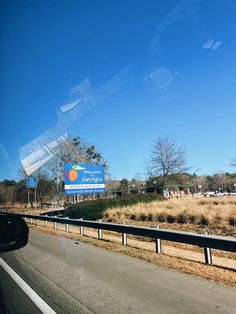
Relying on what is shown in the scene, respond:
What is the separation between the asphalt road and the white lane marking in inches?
3.0

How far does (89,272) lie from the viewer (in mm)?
8047

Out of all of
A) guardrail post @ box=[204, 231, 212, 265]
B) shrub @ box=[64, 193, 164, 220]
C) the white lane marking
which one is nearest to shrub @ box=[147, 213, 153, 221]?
shrub @ box=[64, 193, 164, 220]

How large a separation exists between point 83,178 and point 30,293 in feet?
90.5

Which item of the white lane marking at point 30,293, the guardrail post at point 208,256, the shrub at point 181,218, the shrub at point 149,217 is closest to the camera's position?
the white lane marking at point 30,293

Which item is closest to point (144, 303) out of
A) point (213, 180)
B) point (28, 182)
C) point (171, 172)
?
point (28, 182)

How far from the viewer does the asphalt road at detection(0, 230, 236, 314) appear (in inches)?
215

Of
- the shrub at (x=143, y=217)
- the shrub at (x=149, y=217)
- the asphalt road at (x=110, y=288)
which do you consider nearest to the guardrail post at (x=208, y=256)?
the asphalt road at (x=110, y=288)

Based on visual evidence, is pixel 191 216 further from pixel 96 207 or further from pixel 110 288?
pixel 110 288

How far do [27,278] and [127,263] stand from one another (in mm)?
2676

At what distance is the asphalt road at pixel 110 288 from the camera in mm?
5453

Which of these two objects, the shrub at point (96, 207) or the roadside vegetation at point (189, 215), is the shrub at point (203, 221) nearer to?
the roadside vegetation at point (189, 215)

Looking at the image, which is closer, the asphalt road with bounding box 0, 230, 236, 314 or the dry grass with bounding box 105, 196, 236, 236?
the asphalt road with bounding box 0, 230, 236, 314

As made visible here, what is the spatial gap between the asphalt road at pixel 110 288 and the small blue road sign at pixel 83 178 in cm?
2273

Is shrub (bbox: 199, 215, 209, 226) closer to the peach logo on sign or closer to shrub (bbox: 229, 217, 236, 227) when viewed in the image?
shrub (bbox: 229, 217, 236, 227)
